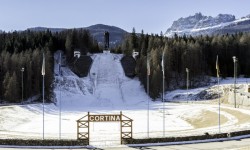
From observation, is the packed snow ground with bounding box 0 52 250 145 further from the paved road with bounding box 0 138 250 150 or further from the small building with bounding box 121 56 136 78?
the paved road with bounding box 0 138 250 150

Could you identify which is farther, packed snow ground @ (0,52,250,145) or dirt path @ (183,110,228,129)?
dirt path @ (183,110,228,129)

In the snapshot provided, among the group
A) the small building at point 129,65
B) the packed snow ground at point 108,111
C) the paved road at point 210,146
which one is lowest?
the packed snow ground at point 108,111

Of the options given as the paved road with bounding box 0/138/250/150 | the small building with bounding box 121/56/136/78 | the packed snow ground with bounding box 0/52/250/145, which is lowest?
the packed snow ground with bounding box 0/52/250/145

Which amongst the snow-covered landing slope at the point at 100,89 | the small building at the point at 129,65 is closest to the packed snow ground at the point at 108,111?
the snow-covered landing slope at the point at 100,89

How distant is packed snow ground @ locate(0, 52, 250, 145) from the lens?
50156 millimetres

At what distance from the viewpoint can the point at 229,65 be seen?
135875mm

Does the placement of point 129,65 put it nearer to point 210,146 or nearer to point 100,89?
point 100,89

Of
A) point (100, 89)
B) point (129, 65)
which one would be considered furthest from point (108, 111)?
point (129, 65)

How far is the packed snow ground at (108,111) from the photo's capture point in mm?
50156

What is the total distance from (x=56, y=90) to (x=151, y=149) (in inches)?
3113

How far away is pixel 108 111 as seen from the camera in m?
87.6

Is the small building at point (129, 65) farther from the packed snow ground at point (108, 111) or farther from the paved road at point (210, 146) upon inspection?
the paved road at point (210, 146)

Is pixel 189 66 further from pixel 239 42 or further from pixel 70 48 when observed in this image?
pixel 70 48

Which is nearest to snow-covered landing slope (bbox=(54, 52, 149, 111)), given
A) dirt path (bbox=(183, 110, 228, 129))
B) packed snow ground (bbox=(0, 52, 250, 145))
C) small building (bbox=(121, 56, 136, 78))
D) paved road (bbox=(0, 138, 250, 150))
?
packed snow ground (bbox=(0, 52, 250, 145))
